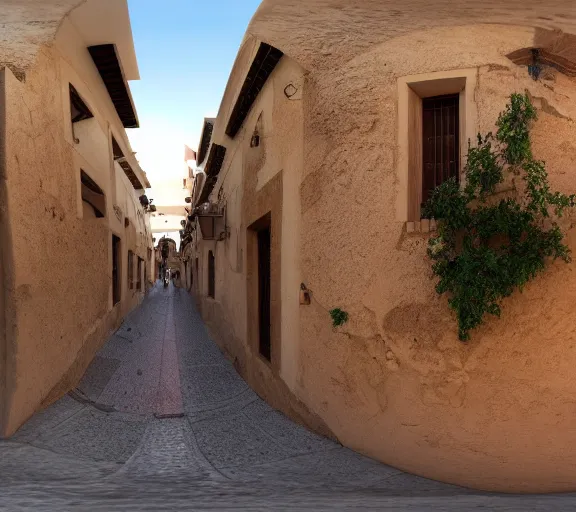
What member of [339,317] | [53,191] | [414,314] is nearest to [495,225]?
[414,314]

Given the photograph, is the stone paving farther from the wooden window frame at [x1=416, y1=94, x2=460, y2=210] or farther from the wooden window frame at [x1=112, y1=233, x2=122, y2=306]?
the wooden window frame at [x1=112, y1=233, x2=122, y2=306]

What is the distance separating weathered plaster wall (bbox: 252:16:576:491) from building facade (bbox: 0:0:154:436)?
2.54 metres

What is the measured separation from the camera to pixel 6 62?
414cm

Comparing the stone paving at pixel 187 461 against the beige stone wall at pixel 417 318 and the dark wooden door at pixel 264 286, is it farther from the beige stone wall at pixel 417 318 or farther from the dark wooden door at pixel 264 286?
the dark wooden door at pixel 264 286

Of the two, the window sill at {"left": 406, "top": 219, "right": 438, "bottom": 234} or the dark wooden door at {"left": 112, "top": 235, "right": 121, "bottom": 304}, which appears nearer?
the window sill at {"left": 406, "top": 219, "right": 438, "bottom": 234}

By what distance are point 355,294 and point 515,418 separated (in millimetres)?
1469

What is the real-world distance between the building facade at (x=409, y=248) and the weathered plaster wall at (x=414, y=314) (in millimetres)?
10

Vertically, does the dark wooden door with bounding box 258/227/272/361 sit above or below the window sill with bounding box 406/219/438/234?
below

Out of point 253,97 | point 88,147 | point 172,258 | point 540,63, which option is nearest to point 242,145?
point 253,97

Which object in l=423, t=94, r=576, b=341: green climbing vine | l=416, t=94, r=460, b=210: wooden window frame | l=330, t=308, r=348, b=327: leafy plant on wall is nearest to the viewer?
l=423, t=94, r=576, b=341: green climbing vine

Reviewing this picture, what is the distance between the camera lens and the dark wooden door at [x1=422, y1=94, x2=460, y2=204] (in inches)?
143

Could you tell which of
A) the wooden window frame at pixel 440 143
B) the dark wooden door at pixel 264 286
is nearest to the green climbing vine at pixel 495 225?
the wooden window frame at pixel 440 143

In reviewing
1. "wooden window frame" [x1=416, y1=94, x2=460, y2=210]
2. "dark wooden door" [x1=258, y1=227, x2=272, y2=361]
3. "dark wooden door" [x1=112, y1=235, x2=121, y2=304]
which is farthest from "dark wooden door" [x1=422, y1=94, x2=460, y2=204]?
"dark wooden door" [x1=112, y1=235, x2=121, y2=304]

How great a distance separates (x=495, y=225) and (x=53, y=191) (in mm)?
4282
